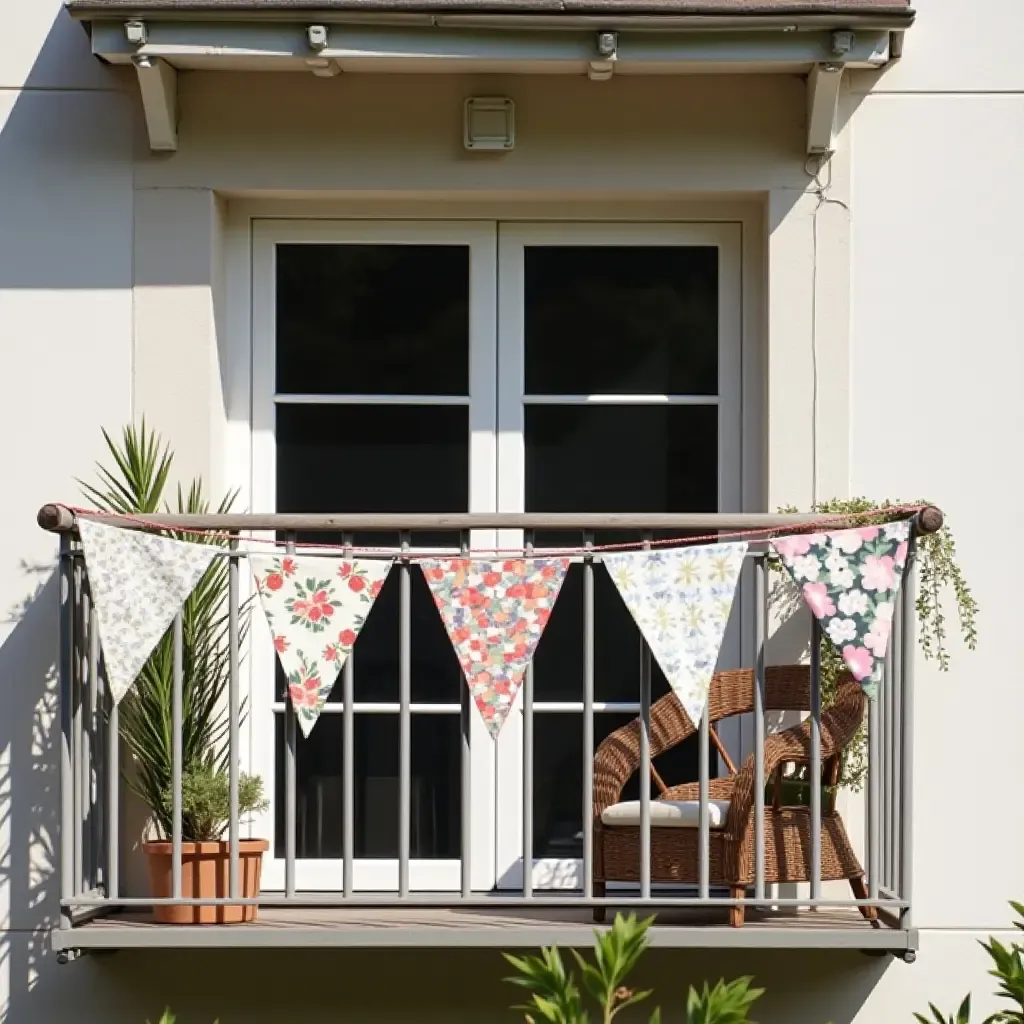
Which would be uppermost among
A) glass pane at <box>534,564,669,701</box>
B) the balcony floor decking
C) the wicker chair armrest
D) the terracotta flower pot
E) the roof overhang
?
the roof overhang

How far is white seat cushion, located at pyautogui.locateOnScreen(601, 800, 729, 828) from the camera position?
535cm

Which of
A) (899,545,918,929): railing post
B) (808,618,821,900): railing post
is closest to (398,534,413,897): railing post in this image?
(808,618,821,900): railing post

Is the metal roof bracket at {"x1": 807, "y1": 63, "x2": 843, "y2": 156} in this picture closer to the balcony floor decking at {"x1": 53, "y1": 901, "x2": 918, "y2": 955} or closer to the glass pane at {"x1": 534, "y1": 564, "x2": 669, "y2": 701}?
the glass pane at {"x1": 534, "y1": 564, "x2": 669, "y2": 701}

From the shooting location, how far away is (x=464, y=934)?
5.25 m

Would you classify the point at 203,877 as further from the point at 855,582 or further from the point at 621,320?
the point at 621,320

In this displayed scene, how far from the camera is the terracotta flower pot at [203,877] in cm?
544

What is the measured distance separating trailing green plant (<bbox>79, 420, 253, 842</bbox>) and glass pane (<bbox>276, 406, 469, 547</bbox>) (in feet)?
1.45

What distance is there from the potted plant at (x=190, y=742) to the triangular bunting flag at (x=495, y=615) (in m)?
0.79

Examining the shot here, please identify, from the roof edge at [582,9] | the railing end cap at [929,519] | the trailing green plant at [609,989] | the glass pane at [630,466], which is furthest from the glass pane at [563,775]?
the trailing green plant at [609,989]

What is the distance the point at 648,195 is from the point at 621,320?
405mm

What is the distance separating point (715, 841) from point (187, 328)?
2238 mm

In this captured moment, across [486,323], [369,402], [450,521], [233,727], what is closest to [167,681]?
[233,727]

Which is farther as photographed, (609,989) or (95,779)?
(95,779)

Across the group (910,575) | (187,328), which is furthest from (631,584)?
(187,328)
